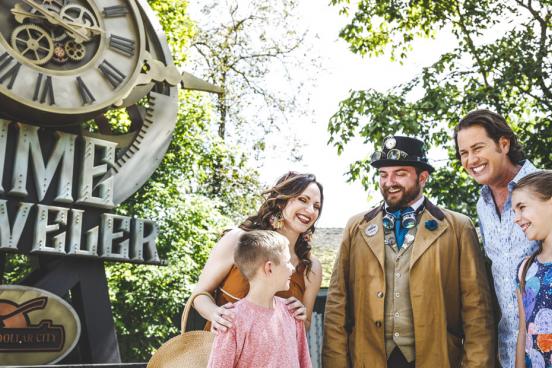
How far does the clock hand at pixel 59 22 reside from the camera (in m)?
6.53

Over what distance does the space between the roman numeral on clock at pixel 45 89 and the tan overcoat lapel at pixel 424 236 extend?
14.1ft

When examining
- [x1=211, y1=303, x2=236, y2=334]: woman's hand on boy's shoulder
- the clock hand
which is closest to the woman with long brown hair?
[x1=211, y1=303, x2=236, y2=334]: woman's hand on boy's shoulder

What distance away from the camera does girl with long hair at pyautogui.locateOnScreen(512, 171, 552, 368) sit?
2.87 m

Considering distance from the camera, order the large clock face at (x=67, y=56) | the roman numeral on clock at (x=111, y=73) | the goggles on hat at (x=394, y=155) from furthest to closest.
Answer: the roman numeral on clock at (x=111, y=73) → the large clock face at (x=67, y=56) → the goggles on hat at (x=394, y=155)

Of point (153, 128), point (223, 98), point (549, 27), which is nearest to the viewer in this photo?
point (153, 128)

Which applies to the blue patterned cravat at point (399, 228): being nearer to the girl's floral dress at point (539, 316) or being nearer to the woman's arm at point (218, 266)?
the girl's floral dress at point (539, 316)

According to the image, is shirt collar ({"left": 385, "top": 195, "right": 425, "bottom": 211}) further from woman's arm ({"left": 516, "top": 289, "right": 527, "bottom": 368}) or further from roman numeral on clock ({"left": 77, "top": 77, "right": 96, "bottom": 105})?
roman numeral on clock ({"left": 77, "top": 77, "right": 96, "bottom": 105})

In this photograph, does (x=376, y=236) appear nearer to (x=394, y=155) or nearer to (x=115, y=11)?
(x=394, y=155)

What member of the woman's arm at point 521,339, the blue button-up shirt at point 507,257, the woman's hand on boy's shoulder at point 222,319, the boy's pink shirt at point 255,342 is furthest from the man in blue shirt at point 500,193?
the woman's hand on boy's shoulder at point 222,319

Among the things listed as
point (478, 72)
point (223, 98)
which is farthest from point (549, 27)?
point (223, 98)

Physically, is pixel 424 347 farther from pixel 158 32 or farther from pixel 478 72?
pixel 478 72

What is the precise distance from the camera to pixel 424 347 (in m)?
3.29

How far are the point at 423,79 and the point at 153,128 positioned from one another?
4.30 metres

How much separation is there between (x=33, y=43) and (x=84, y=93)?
695 mm
